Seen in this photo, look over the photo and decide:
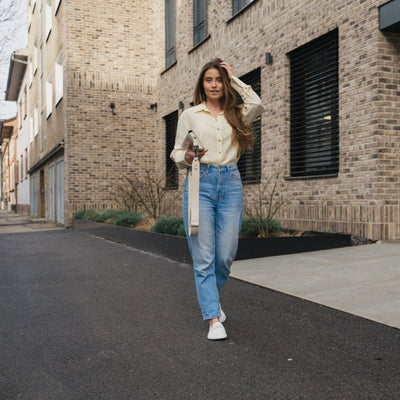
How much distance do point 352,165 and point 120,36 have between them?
11155mm

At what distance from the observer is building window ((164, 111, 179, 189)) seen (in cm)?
1551

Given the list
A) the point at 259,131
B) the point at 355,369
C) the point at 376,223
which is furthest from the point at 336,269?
the point at 259,131

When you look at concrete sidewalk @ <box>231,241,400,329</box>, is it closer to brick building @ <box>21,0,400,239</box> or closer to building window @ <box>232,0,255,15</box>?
brick building @ <box>21,0,400,239</box>

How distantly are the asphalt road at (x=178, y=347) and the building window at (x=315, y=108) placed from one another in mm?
4051

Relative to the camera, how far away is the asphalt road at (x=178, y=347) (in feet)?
8.44

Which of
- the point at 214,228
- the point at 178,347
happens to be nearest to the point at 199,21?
the point at 214,228

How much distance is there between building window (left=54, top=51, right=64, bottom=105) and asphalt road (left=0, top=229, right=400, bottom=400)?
544 inches

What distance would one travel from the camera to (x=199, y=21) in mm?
13555

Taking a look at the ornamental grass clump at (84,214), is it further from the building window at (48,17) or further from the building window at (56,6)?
the building window at (48,17)

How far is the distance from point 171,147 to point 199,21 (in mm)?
4245

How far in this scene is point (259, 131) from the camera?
1058 centimetres

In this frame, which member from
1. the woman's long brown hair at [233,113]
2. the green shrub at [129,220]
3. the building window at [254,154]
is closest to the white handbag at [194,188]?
the woman's long brown hair at [233,113]

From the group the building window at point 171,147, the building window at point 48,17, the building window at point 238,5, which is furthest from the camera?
the building window at point 48,17

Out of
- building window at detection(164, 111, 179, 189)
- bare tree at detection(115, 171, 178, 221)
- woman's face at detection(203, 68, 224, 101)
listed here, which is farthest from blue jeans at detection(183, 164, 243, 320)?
building window at detection(164, 111, 179, 189)
